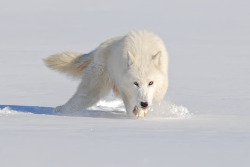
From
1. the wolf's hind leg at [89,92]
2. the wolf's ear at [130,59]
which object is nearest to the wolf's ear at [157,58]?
the wolf's ear at [130,59]

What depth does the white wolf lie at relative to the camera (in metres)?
7.34

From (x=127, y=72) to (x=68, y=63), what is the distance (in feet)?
5.62

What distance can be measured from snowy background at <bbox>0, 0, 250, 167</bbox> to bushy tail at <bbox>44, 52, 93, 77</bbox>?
50cm

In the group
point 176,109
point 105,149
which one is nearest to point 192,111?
point 176,109

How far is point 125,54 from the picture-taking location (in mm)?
7699

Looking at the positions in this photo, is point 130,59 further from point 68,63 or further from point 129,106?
point 68,63

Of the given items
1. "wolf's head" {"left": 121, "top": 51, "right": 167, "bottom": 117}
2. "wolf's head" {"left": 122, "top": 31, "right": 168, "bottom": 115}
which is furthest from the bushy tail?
"wolf's head" {"left": 121, "top": 51, "right": 167, "bottom": 117}

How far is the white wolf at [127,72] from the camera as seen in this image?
24.1 feet

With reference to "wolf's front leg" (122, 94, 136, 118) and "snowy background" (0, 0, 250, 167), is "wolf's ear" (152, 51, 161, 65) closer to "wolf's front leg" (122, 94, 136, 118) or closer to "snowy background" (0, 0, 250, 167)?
"wolf's front leg" (122, 94, 136, 118)

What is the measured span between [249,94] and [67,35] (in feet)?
47.5

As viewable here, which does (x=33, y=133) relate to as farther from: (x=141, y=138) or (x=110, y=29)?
(x=110, y=29)

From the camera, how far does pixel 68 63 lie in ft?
29.2

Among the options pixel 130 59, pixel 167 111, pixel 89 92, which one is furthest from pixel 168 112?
pixel 89 92

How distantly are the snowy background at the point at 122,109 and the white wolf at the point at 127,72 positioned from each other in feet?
0.96
